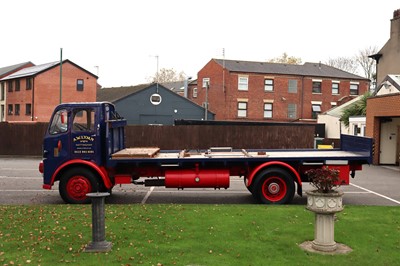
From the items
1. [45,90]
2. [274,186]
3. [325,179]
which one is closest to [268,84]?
[45,90]

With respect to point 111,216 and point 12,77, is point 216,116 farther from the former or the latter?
point 111,216

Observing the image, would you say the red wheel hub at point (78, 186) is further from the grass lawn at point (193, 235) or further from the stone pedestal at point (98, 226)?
the stone pedestal at point (98, 226)

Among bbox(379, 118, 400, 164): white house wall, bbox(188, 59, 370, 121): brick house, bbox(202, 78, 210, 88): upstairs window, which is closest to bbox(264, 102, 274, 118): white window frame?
bbox(188, 59, 370, 121): brick house

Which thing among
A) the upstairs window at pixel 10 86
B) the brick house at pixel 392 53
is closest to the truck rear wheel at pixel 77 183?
the brick house at pixel 392 53

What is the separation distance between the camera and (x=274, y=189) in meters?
12.1

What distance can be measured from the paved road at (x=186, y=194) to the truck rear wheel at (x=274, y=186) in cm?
76

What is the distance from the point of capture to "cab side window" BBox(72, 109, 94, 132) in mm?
12062

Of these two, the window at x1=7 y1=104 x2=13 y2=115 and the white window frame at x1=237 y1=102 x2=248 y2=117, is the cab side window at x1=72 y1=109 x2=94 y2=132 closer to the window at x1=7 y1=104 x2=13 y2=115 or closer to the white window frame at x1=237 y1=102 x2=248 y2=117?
the white window frame at x1=237 y1=102 x2=248 y2=117

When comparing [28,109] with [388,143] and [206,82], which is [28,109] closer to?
[206,82]

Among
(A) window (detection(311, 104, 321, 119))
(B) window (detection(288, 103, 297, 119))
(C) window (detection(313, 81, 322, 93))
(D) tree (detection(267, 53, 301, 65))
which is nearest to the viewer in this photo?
(B) window (detection(288, 103, 297, 119))

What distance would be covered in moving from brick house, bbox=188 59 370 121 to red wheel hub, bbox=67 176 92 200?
36089 millimetres

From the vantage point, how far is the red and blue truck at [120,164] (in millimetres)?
11977

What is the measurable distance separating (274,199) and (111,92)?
46134mm

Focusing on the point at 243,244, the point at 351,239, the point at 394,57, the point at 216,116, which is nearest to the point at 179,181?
the point at 243,244
